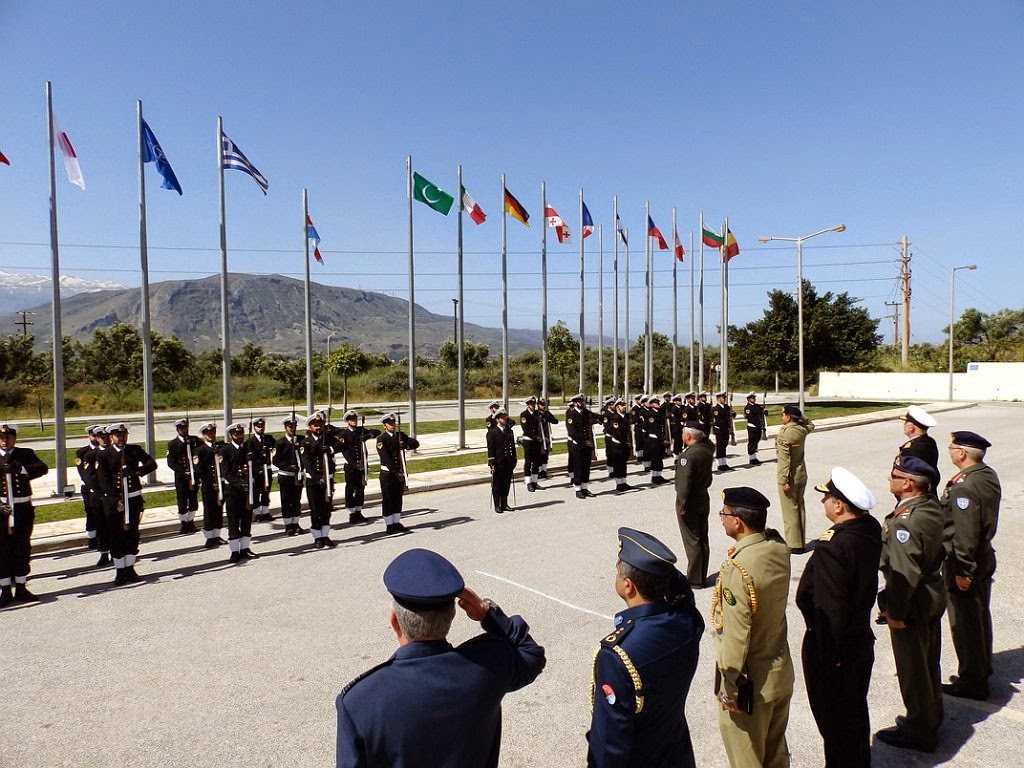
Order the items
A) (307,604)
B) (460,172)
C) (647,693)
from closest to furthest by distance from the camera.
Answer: (647,693)
(307,604)
(460,172)

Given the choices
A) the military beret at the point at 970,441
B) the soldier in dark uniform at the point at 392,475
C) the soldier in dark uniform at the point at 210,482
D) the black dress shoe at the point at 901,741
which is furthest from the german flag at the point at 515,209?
the black dress shoe at the point at 901,741

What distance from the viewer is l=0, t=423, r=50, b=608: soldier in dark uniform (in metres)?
7.53

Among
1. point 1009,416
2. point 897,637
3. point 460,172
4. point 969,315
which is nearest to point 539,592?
point 897,637

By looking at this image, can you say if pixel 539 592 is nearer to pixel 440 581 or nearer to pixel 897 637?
pixel 897 637

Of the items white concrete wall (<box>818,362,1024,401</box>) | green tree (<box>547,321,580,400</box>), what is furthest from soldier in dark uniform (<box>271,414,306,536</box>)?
white concrete wall (<box>818,362,1024,401</box>)

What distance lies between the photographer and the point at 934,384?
52188 mm

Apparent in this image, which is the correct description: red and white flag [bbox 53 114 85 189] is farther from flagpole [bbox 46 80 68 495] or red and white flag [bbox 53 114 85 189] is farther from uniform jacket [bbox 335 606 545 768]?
uniform jacket [bbox 335 606 545 768]

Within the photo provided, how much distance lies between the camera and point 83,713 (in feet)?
16.4

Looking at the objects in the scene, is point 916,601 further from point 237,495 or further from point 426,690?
point 237,495

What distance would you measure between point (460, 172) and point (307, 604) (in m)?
15.1

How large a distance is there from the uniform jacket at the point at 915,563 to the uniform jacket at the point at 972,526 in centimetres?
75

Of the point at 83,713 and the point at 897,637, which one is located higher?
the point at 897,637

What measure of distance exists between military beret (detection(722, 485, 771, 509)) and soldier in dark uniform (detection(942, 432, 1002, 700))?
7.35ft

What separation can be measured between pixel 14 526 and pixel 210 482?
239 centimetres
